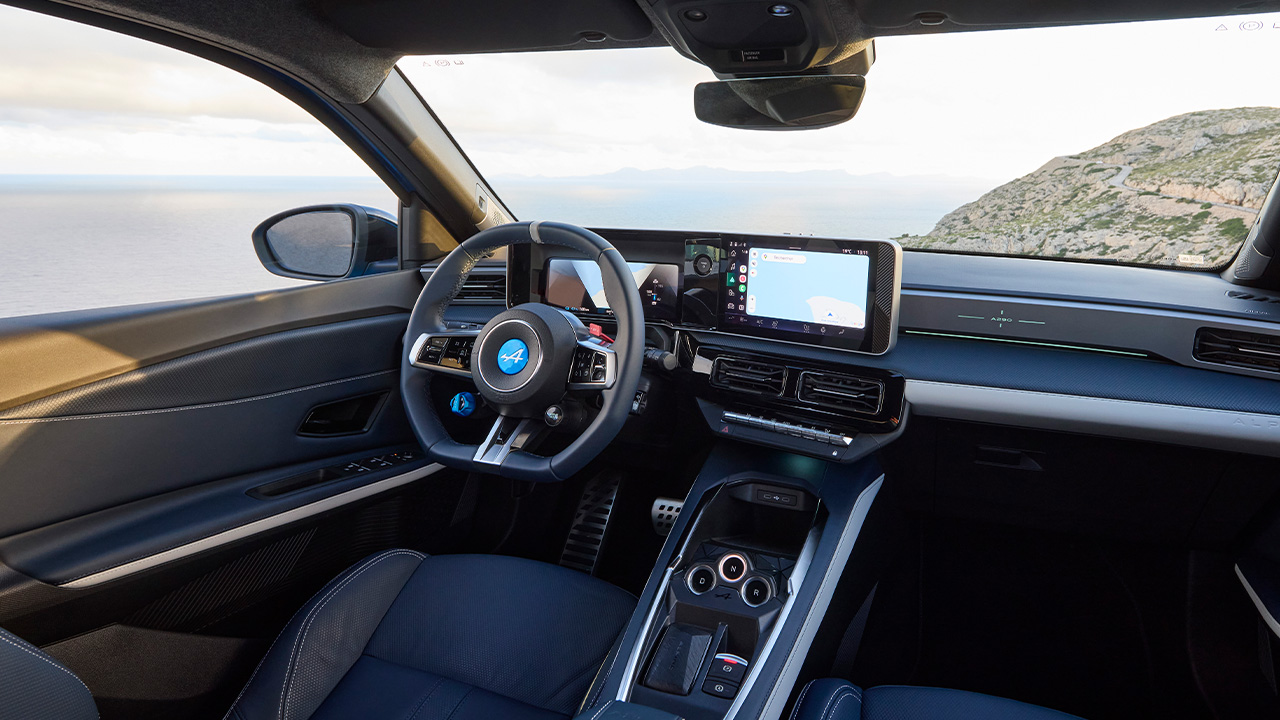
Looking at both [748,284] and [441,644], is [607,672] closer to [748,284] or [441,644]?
[441,644]

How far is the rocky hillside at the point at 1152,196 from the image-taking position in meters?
1.98

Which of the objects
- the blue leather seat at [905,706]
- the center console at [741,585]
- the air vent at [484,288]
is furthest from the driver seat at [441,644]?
the air vent at [484,288]

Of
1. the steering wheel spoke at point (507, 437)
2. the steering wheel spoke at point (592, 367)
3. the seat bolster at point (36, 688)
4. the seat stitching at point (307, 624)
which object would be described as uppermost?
the steering wheel spoke at point (592, 367)

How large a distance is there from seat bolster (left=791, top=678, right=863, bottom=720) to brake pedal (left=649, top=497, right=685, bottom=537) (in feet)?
3.05

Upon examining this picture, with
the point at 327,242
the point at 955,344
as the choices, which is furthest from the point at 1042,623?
the point at 327,242

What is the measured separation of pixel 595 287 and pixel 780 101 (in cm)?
76

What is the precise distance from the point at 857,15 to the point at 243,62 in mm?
1648

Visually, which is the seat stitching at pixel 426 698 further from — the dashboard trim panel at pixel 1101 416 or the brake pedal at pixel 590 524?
the dashboard trim panel at pixel 1101 416

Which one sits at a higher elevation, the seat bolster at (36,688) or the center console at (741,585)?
the seat bolster at (36,688)

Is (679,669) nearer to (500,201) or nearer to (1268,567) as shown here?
(1268,567)

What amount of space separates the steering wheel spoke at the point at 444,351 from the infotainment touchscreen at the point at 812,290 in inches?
30.8

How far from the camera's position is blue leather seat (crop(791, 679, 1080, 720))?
150cm

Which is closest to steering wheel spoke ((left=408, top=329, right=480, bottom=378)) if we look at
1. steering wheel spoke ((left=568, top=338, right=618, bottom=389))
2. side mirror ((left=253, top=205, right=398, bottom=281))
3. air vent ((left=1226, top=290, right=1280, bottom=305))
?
steering wheel spoke ((left=568, top=338, right=618, bottom=389))

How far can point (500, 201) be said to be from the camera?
9.61 ft
